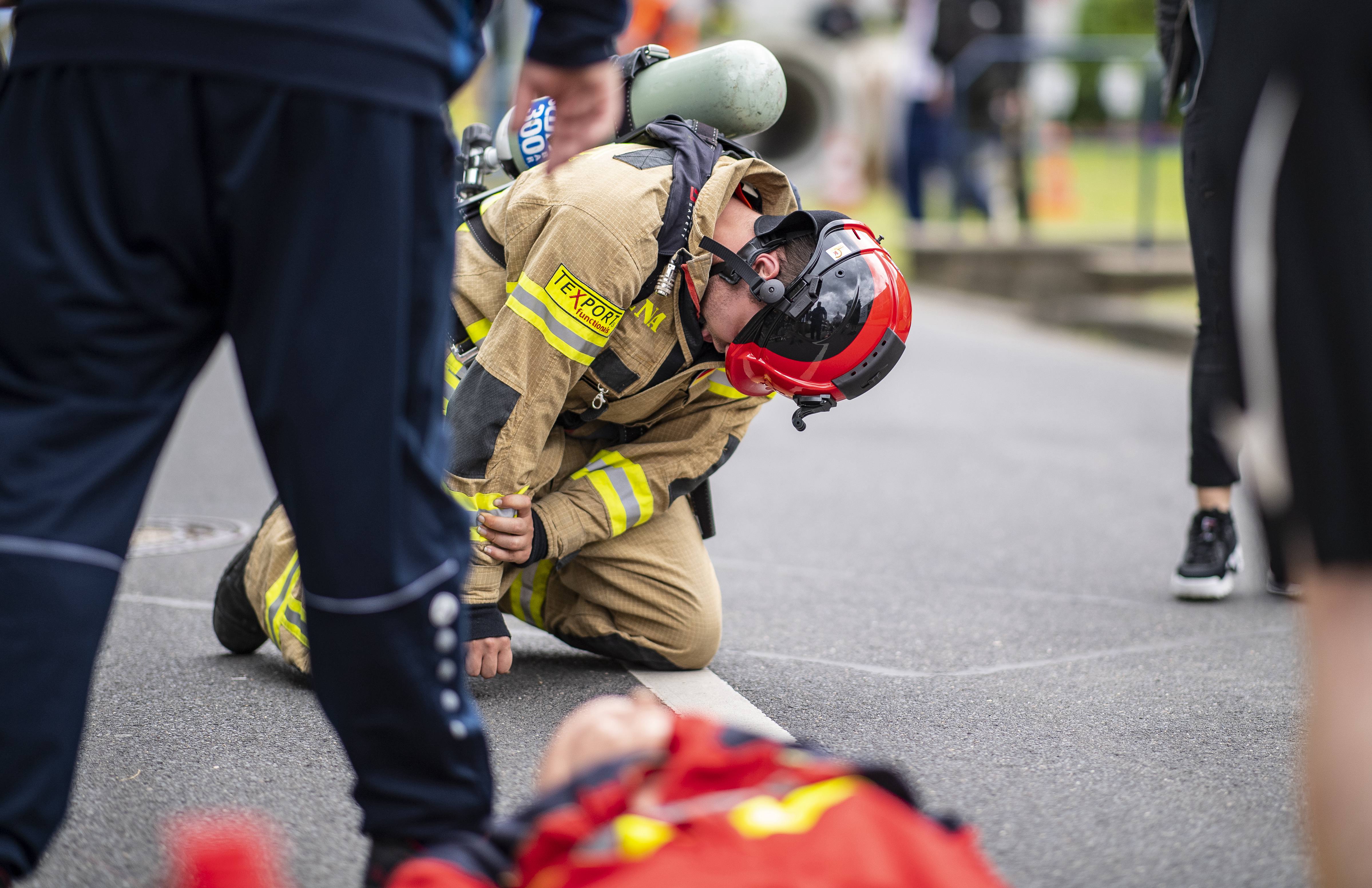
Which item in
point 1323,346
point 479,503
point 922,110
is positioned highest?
point 1323,346

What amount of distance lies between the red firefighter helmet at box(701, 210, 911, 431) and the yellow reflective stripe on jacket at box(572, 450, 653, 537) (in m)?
0.42

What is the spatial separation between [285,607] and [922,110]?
11971mm

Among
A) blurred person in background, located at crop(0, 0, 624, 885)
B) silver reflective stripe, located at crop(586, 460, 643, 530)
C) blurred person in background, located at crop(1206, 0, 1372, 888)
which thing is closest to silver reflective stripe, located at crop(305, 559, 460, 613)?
blurred person in background, located at crop(0, 0, 624, 885)

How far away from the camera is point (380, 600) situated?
76.3 inches

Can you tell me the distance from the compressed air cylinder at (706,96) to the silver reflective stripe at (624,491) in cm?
70

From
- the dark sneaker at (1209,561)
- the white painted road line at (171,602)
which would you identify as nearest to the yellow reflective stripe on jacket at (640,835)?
the white painted road line at (171,602)

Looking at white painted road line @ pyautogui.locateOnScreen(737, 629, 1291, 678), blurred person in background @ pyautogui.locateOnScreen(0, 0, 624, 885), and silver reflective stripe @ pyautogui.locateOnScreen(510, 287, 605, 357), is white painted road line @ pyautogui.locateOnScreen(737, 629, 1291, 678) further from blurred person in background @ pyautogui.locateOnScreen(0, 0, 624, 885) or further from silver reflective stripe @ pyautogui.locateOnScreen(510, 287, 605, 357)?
blurred person in background @ pyautogui.locateOnScreen(0, 0, 624, 885)

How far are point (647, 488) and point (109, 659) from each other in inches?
49.8

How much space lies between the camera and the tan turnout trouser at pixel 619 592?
343 centimetres

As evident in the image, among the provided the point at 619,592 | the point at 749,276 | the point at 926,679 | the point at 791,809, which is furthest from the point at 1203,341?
the point at 791,809

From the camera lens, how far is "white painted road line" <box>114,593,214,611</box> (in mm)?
4043

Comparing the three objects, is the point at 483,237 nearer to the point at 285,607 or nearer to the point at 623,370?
the point at 623,370

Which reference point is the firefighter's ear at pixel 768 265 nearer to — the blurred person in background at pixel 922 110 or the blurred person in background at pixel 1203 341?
the blurred person in background at pixel 1203 341

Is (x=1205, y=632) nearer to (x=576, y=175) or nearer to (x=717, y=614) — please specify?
(x=717, y=614)
